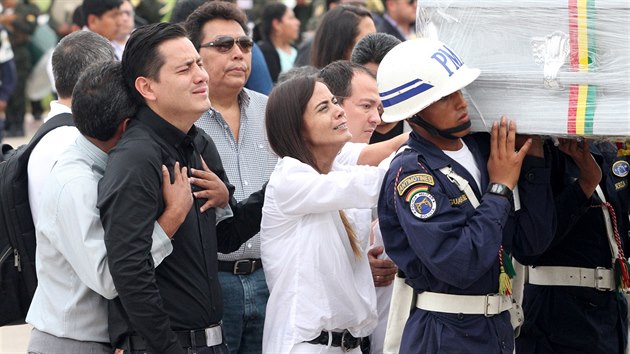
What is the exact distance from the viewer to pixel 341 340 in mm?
4496

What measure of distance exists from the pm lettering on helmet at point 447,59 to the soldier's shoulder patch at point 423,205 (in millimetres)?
421

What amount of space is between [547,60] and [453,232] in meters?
0.65

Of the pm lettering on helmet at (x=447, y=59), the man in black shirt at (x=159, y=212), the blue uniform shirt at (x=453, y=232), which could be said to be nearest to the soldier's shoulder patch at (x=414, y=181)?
the blue uniform shirt at (x=453, y=232)

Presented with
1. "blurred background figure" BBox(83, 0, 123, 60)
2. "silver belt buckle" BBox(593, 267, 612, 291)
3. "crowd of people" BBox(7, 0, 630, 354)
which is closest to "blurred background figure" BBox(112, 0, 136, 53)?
"blurred background figure" BBox(83, 0, 123, 60)

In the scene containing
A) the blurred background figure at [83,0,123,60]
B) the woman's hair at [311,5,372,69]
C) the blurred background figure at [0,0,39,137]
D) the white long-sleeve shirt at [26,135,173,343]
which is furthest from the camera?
the blurred background figure at [0,0,39,137]

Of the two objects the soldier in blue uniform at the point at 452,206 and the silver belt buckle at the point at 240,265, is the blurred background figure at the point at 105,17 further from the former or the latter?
the soldier in blue uniform at the point at 452,206

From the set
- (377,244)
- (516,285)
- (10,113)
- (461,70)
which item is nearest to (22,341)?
(377,244)

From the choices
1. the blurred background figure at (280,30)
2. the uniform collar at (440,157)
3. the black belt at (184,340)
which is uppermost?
the blurred background figure at (280,30)

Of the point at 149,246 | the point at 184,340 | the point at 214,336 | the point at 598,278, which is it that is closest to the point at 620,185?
the point at 598,278

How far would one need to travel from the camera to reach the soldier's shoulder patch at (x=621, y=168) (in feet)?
16.8

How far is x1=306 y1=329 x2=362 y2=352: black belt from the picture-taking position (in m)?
4.44

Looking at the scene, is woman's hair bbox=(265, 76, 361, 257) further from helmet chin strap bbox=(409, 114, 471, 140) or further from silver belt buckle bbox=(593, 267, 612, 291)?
silver belt buckle bbox=(593, 267, 612, 291)

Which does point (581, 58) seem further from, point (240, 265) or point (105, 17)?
point (105, 17)

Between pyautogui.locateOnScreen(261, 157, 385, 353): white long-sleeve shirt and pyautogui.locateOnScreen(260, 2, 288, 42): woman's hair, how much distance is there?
19.9 ft
